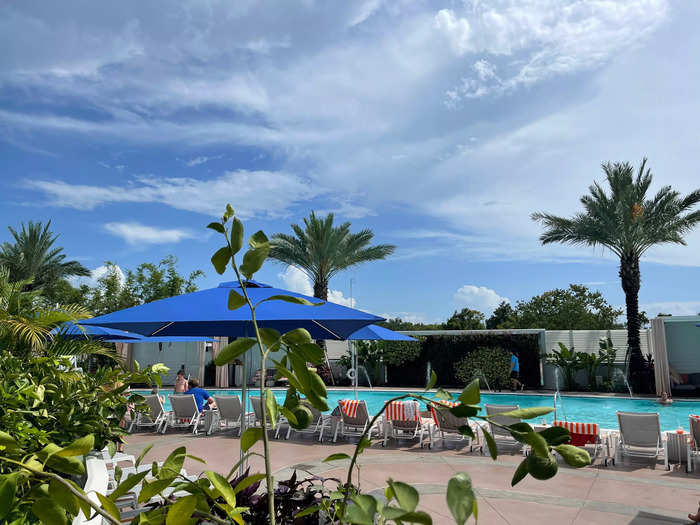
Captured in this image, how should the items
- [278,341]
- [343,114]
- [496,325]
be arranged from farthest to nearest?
1. [496,325]
2. [343,114]
3. [278,341]

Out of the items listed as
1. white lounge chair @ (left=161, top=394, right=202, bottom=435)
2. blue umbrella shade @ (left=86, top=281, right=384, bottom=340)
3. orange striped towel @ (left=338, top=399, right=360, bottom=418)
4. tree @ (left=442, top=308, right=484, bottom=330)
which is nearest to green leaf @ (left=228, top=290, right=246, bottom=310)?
blue umbrella shade @ (left=86, top=281, right=384, bottom=340)

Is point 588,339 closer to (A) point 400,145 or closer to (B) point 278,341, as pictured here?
(A) point 400,145

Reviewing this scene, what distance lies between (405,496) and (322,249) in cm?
2238

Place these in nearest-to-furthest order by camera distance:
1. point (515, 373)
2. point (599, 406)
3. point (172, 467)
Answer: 1. point (172, 467)
2. point (599, 406)
3. point (515, 373)

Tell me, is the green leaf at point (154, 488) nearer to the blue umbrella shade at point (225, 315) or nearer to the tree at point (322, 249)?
the blue umbrella shade at point (225, 315)

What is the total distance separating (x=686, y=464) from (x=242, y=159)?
1198cm

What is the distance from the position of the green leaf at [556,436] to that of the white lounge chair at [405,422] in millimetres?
9309

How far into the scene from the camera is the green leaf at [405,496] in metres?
0.61

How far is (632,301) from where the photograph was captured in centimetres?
2014

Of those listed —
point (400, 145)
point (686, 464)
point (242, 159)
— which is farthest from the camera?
point (400, 145)

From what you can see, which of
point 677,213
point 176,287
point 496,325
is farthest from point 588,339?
point 496,325

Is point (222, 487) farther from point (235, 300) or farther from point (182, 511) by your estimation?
point (235, 300)

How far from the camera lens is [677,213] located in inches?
764

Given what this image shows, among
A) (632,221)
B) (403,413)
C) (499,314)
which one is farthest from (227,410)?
(499,314)
